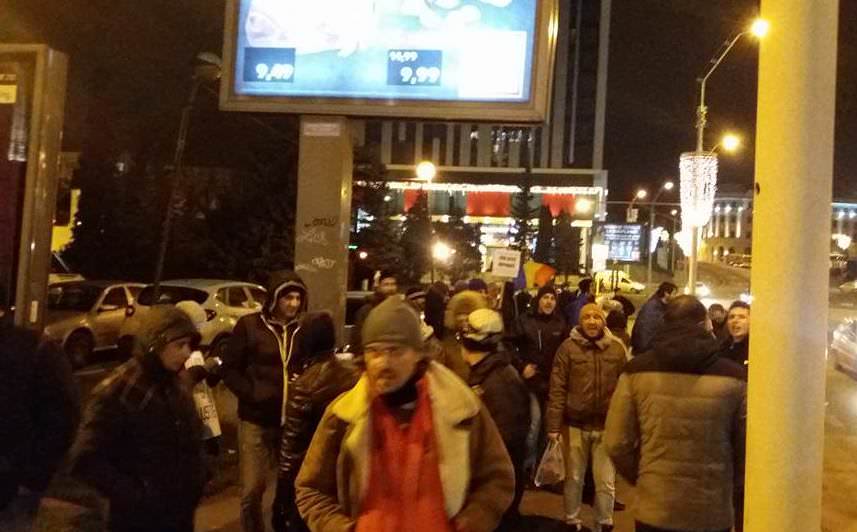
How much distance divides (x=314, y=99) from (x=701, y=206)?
1181cm

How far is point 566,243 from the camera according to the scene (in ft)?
222

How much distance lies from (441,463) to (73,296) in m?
17.6

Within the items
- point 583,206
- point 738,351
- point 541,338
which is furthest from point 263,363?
point 583,206

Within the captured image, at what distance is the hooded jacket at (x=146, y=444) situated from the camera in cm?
369

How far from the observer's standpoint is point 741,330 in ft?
24.1

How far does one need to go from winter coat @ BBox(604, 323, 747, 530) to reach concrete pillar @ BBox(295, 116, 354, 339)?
21.6 feet

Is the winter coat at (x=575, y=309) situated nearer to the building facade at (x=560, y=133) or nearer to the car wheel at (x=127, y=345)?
the car wheel at (x=127, y=345)

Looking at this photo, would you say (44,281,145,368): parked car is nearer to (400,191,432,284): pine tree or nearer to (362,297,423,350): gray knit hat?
(362,297,423,350): gray knit hat

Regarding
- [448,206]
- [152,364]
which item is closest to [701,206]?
[152,364]

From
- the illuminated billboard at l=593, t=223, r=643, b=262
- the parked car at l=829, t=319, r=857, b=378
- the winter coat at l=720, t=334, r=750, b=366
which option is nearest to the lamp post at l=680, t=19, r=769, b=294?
the parked car at l=829, t=319, r=857, b=378

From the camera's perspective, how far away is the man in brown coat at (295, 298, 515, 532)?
9.76 feet

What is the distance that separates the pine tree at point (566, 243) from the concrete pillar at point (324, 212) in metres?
55.4

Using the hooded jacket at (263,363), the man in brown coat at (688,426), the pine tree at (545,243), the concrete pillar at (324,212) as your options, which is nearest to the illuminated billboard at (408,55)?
the concrete pillar at (324,212)

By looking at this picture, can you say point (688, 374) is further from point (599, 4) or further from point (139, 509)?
point (599, 4)
